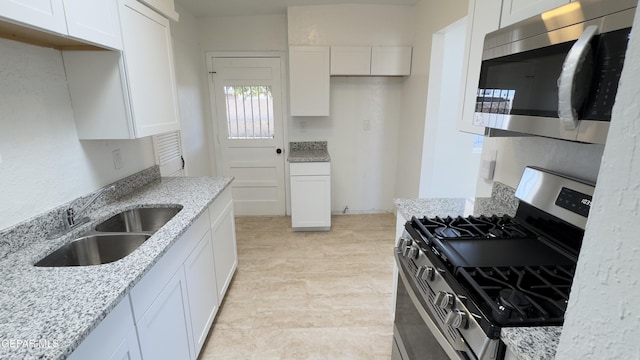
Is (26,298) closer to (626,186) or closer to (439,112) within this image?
(626,186)

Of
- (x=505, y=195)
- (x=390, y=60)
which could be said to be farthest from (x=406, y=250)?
(x=390, y=60)

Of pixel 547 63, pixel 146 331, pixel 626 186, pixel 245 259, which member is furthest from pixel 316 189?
pixel 626 186

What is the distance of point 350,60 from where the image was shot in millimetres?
3299

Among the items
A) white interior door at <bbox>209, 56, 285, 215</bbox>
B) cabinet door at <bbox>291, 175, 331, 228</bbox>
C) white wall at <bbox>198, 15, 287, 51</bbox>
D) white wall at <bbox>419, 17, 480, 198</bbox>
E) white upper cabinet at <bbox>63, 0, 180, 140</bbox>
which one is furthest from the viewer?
white interior door at <bbox>209, 56, 285, 215</bbox>

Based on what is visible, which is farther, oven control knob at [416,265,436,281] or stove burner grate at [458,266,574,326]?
oven control knob at [416,265,436,281]

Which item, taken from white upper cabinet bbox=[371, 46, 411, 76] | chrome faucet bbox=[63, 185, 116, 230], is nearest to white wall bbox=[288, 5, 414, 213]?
white upper cabinet bbox=[371, 46, 411, 76]

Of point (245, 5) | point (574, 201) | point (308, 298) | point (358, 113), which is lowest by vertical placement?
point (308, 298)

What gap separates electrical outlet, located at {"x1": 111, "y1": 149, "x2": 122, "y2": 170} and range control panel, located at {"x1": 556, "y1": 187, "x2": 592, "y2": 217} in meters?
2.46

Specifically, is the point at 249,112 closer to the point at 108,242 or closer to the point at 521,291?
the point at 108,242

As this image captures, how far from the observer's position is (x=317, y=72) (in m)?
3.30

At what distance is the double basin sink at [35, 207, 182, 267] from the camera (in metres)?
1.37

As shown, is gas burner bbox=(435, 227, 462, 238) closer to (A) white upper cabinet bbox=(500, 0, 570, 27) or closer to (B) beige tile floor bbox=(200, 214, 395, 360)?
(A) white upper cabinet bbox=(500, 0, 570, 27)

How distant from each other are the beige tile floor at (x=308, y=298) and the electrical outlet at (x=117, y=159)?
1.26 m

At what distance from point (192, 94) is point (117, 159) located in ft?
5.17
